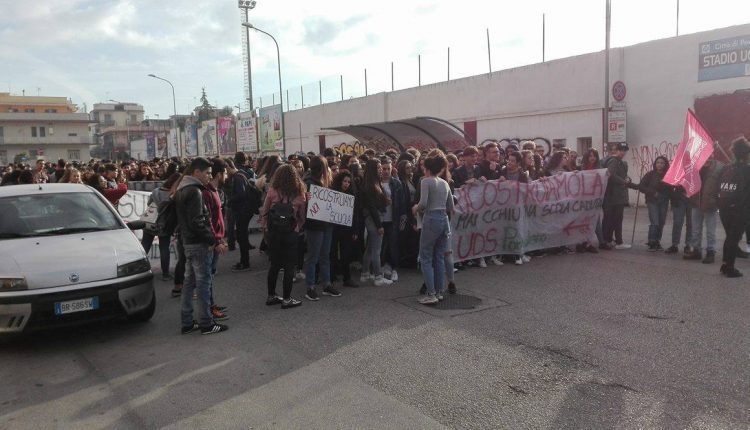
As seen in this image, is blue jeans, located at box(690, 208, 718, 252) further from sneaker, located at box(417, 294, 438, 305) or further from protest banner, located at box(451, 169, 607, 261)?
sneaker, located at box(417, 294, 438, 305)

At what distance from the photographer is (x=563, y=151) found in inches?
425

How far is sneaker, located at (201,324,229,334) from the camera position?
6.14 m

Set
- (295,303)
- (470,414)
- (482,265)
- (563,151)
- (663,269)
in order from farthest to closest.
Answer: (563,151) → (482,265) → (663,269) → (295,303) → (470,414)

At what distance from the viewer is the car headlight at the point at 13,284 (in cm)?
542

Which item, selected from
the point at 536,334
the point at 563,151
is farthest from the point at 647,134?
the point at 536,334

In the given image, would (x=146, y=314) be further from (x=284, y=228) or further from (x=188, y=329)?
→ (x=284, y=228)

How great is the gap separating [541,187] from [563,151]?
128 centimetres

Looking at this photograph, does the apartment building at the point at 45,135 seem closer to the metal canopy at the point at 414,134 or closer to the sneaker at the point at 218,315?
the metal canopy at the point at 414,134

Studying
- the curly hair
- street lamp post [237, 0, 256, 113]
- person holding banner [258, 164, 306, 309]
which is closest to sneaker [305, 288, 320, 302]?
person holding banner [258, 164, 306, 309]

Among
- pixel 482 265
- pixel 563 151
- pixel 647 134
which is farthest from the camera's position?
pixel 647 134

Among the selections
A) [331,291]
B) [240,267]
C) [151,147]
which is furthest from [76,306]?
[151,147]


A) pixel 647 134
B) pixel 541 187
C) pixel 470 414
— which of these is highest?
pixel 647 134

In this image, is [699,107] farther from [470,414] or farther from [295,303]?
[470,414]

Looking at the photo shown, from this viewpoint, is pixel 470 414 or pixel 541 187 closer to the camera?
pixel 470 414
